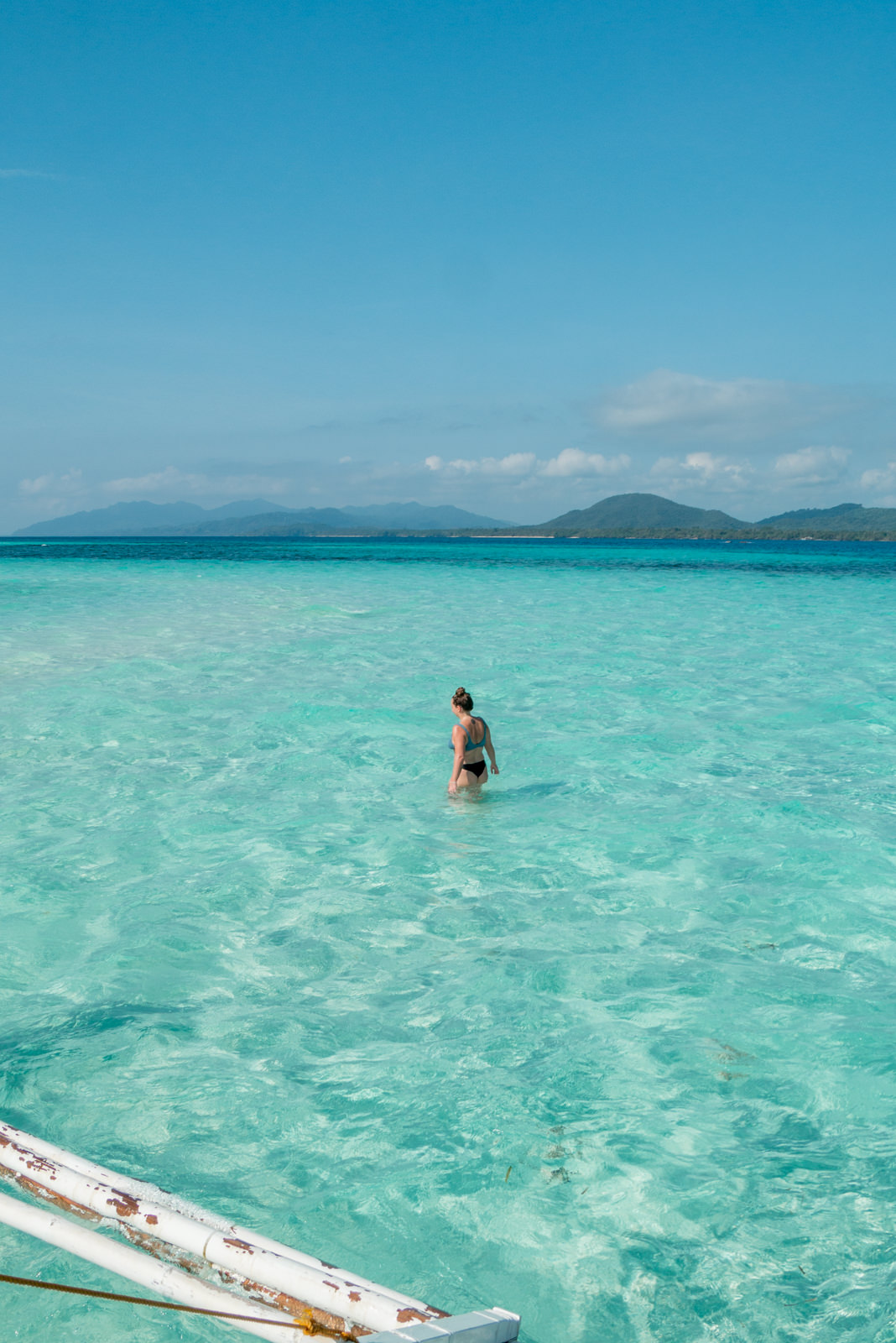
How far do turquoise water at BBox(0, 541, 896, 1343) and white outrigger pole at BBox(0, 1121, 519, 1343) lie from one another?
100cm

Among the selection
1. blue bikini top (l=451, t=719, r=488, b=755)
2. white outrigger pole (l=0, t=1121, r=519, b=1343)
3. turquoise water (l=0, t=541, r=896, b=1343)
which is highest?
blue bikini top (l=451, t=719, r=488, b=755)

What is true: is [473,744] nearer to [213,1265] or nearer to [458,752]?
[458,752]

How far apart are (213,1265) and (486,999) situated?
3.35 m

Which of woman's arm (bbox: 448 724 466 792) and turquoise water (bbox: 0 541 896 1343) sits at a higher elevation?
woman's arm (bbox: 448 724 466 792)

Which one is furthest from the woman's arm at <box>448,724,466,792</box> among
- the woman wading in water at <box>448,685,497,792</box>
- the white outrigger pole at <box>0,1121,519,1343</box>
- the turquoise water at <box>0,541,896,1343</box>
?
the white outrigger pole at <box>0,1121,519,1343</box>

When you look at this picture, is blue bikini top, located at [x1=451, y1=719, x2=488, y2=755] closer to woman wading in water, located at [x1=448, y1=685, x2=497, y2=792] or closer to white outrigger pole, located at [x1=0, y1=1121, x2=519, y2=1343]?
woman wading in water, located at [x1=448, y1=685, x2=497, y2=792]

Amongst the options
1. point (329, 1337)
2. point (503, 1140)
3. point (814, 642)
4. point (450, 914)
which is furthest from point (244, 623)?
point (329, 1337)

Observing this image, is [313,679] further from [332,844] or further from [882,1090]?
[882,1090]

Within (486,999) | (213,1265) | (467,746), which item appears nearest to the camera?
(213,1265)

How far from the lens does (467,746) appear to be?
9469 mm

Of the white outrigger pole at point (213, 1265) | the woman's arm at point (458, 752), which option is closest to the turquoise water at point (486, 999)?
the woman's arm at point (458, 752)

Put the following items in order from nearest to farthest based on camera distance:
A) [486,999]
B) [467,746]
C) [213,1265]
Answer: [213,1265] → [486,999] → [467,746]

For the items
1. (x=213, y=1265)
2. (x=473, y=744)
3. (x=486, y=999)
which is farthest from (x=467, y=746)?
(x=213, y=1265)

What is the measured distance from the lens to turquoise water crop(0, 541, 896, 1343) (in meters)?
3.64
